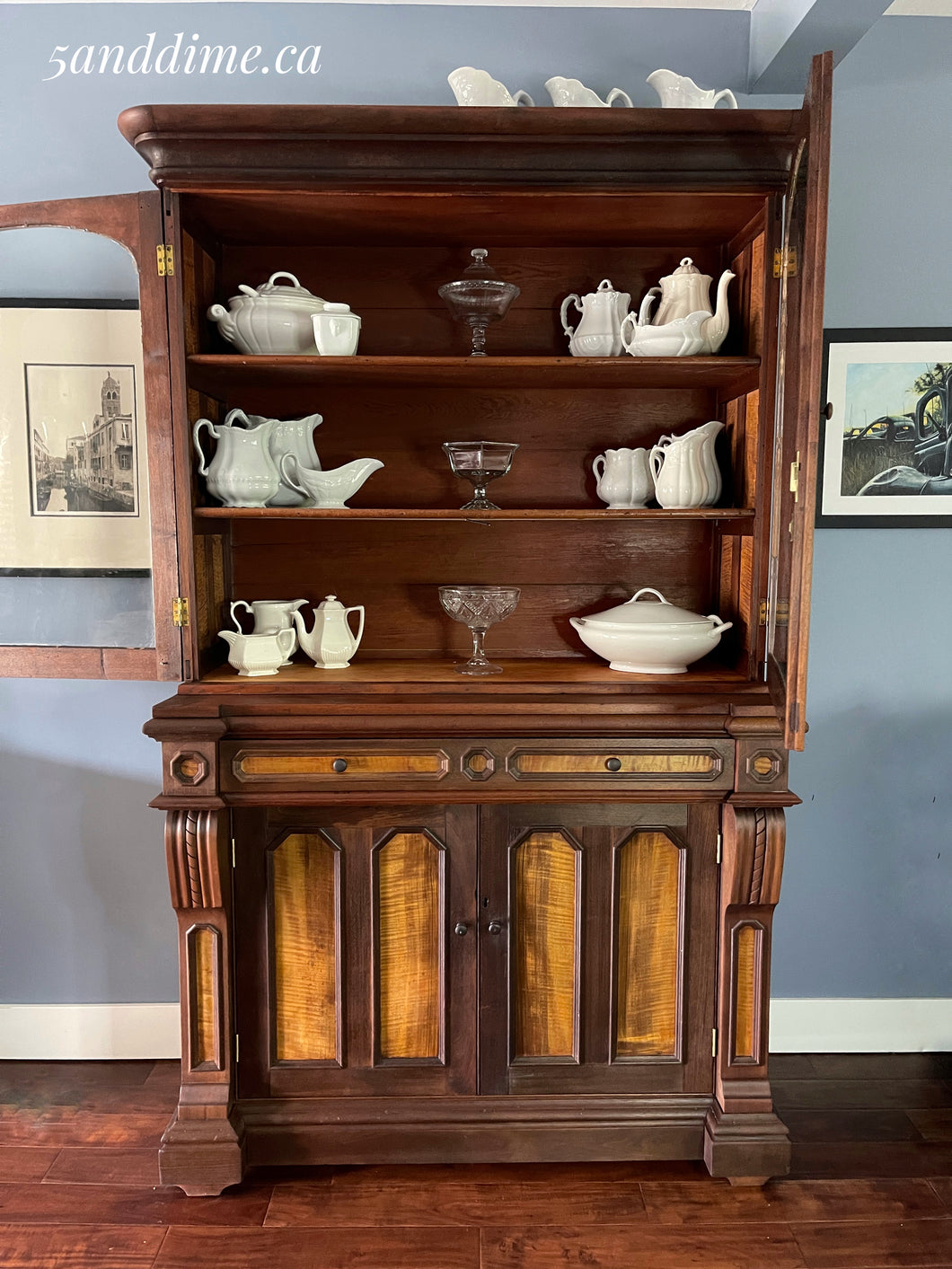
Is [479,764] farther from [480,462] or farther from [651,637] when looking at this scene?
[480,462]

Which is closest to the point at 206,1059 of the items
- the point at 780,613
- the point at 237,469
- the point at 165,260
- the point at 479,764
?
the point at 479,764

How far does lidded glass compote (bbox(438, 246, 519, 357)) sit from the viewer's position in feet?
6.86

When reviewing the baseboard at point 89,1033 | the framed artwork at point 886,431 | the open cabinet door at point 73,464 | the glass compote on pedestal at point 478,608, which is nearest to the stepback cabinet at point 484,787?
the glass compote on pedestal at point 478,608

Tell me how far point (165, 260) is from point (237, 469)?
0.44m

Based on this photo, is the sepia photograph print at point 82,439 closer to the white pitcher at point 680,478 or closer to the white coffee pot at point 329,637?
the white coffee pot at point 329,637

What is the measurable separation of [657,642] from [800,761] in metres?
0.73

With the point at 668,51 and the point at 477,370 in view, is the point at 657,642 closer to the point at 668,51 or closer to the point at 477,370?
the point at 477,370

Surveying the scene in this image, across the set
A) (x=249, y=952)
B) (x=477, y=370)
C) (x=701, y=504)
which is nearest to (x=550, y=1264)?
(x=249, y=952)

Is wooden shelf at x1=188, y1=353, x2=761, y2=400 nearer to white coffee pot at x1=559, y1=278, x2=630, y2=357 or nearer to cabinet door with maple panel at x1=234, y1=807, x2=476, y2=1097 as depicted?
white coffee pot at x1=559, y1=278, x2=630, y2=357

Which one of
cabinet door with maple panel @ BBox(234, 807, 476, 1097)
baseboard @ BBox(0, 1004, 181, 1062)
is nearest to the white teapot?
cabinet door with maple panel @ BBox(234, 807, 476, 1097)

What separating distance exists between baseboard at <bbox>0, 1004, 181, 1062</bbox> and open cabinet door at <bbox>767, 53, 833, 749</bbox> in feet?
5.99

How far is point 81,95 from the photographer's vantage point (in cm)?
229

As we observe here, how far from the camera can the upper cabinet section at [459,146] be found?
1822mm

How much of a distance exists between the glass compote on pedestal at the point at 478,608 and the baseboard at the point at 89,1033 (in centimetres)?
129
